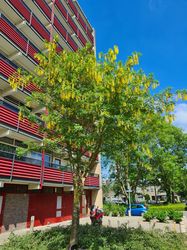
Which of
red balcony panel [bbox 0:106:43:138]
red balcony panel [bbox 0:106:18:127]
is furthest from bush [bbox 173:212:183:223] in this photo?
red balcony panel [bbox 0:106:18:127]

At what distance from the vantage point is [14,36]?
16.6 metres

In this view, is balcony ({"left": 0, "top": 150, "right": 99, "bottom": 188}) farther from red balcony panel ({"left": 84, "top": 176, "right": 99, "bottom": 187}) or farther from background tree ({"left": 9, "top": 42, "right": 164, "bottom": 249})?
red balcony panel ({"left": 84, "top": 176, "right": 99, "bottom": 187})

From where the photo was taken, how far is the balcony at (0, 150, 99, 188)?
1384 centimetres

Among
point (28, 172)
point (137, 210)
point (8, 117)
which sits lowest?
point (137, 210)

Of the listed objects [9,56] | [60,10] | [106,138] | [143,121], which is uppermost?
[60,10]

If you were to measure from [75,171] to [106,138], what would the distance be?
2194 mm

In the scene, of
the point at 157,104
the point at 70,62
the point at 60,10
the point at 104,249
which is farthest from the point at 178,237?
the point at 60,10

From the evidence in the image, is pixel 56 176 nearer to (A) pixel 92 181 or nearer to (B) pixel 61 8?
(A) pixel 92 181

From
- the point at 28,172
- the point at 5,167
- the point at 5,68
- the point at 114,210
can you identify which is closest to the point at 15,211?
the point at 28,172

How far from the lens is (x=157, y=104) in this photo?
848 cm

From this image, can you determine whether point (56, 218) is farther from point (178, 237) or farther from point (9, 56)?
point (9, 56)

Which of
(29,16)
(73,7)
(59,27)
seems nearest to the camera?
(29,16)

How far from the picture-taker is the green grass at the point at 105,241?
8645 mm

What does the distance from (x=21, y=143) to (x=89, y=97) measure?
11.7 meters
